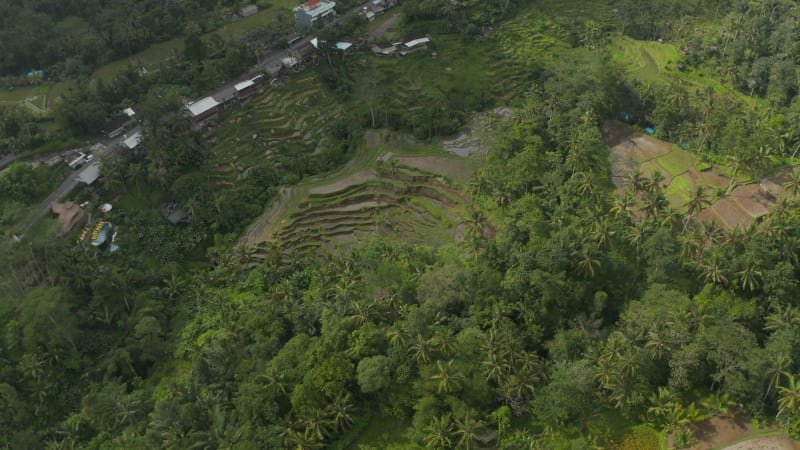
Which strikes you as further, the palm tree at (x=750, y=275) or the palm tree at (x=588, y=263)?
the palm tree at (x=588, y=263)

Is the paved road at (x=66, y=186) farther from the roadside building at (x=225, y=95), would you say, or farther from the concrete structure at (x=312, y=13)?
the concrete structure at (x=312, y=13)

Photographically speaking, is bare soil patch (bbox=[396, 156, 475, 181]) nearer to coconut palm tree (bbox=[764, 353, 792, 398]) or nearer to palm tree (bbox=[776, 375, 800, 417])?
coconut palm tree (bbox=[764, 353, 792, 398])

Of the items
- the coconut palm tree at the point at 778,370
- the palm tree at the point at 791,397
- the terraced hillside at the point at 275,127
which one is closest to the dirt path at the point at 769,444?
the palm tree at the point at 791,397

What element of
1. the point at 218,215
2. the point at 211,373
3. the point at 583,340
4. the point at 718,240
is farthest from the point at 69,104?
the point at 718,240

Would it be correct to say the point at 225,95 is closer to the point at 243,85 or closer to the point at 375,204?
the point at 243,85

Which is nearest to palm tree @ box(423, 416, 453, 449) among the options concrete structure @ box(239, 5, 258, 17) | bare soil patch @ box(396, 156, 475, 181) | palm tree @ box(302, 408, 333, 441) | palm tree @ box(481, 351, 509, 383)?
palm tree @ box(481, 351, 509, 383)

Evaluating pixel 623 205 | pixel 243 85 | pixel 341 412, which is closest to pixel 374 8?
pixel 243 85
